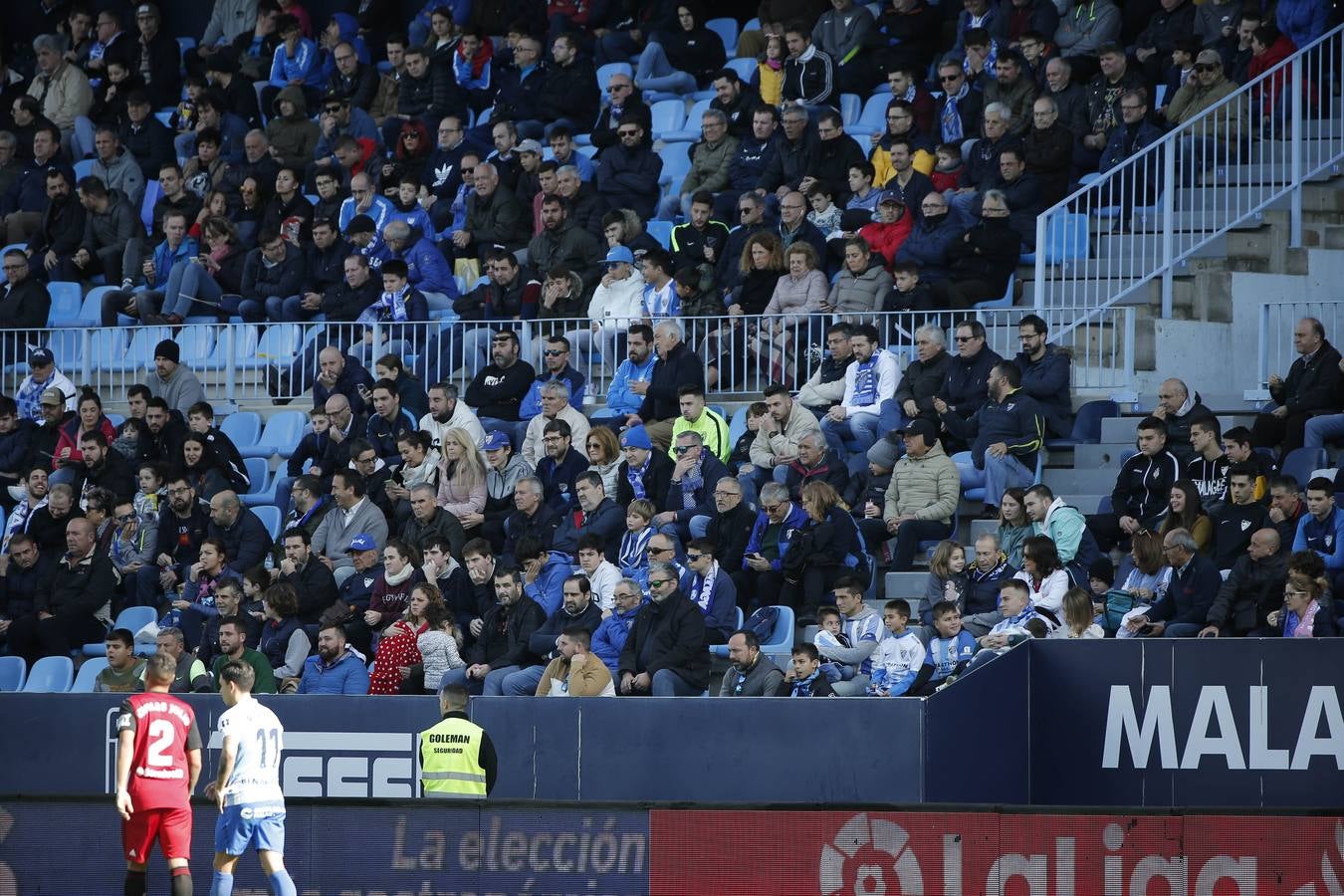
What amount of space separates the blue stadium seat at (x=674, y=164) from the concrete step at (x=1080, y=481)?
5851 millimetres

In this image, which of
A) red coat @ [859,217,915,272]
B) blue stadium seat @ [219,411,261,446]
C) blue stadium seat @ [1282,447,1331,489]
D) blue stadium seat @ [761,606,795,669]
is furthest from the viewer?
blue stadium seat @ [219,411,261,446]

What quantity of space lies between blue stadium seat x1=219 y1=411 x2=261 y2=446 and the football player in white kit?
8065 millimetres

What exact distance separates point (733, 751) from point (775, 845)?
8.98 feet

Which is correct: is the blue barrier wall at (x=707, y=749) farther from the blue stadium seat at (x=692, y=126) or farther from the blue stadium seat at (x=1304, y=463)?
the blue stadium seat at (x=692, y=126)

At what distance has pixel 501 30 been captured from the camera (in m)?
23.5

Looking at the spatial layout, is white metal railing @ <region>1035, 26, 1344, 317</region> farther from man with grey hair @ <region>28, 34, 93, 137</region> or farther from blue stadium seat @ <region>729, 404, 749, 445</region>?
man with grey hair @ <region>28, 34, 93, 137</region>

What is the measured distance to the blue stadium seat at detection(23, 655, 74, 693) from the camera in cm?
1677

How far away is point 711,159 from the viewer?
19828 millimetres

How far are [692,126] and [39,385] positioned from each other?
6742 mm

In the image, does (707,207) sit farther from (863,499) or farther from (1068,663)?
(1068,663)

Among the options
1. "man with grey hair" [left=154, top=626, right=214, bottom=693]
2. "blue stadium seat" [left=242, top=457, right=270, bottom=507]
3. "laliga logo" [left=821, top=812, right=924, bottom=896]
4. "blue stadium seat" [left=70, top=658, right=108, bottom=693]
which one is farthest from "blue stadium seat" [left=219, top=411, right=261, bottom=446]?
"laliga logo" [left=821, top=812, right=924, bottom=896]

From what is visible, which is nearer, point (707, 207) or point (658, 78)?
point (707, 207)

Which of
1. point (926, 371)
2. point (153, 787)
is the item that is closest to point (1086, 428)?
point (926, 371)

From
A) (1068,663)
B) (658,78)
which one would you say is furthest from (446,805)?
(658,78)
